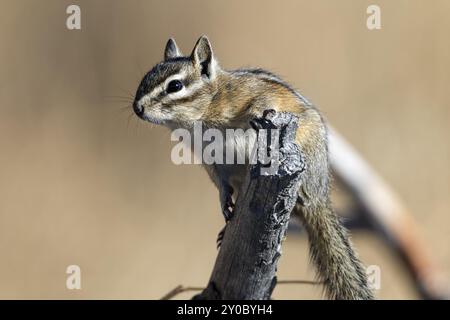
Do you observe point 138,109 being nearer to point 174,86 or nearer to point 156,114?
point 156,114

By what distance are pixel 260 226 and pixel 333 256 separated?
3.65 feet

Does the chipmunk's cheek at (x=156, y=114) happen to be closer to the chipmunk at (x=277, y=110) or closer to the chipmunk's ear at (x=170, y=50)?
the chipmunk at (x=277, y=110)

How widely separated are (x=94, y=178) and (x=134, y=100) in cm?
473

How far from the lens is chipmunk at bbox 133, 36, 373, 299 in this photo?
4.72 meters

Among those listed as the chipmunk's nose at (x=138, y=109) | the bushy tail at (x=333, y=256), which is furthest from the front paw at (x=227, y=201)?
the chipmunk's nose at (x=138, y=109)

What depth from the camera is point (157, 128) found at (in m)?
8.61

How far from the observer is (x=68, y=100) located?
920 cm

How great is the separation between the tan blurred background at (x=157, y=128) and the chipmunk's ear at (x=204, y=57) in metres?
3.75

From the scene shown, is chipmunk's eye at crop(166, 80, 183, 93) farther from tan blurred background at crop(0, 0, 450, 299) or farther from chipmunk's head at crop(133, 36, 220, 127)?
tan blurred background at crop(0, 0, 450, 299)

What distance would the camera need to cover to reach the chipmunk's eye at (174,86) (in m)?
4.59

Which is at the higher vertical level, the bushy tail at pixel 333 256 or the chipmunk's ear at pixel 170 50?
the chipmunk's ear at pixel 170 50
